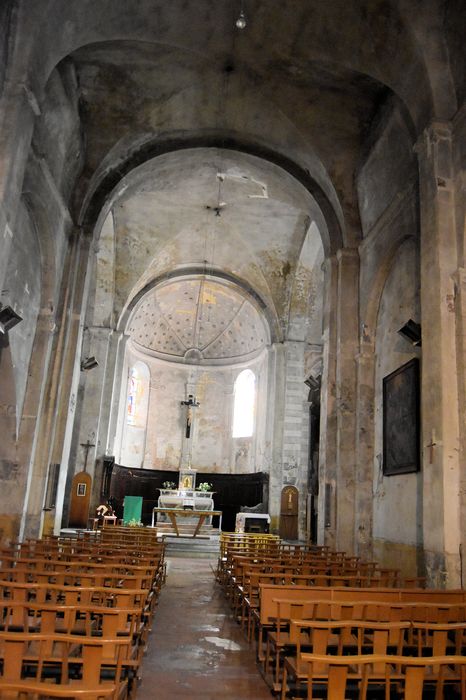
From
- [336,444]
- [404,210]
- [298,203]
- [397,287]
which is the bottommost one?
[336,444]

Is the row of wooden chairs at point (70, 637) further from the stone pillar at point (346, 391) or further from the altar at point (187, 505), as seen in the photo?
the altar at point (187, 505)

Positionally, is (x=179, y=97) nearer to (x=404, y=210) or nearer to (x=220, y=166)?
(x=220, y=166)

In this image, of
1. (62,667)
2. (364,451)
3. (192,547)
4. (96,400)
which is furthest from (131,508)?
(62,667)

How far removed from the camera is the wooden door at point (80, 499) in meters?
19.7

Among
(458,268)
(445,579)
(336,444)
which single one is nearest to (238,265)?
(336,444)

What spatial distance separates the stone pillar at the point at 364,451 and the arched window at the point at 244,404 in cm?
1479

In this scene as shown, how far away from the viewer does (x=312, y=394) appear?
2306 centimetres

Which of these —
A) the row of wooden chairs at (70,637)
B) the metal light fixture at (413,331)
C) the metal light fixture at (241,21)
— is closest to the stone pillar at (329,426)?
the metal light fixture at (413,331)

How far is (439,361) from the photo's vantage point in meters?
8.66

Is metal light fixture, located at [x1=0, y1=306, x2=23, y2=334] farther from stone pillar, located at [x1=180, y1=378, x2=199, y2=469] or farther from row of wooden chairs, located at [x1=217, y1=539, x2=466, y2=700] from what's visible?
A: stone pillar, located at [x1=180, y1=378, x2=199, y2=469]

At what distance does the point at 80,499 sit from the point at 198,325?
11448 millimetres

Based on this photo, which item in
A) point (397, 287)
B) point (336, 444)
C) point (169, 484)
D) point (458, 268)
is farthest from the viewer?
point (169, 484)

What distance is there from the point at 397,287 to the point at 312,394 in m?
10.9

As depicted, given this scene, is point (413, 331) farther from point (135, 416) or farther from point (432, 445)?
point (135, 416)
